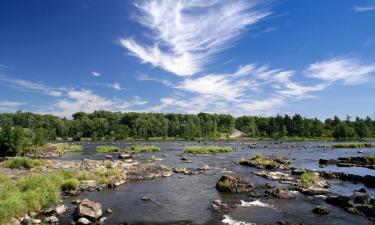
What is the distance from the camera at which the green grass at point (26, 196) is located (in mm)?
26906

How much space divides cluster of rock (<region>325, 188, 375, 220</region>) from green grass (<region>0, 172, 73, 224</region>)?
30.9m

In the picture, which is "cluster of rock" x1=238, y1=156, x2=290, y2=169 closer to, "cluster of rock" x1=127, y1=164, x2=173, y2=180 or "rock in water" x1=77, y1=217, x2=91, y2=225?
"cluster of rock" x1=127, y1=164, x2=173, y2=180

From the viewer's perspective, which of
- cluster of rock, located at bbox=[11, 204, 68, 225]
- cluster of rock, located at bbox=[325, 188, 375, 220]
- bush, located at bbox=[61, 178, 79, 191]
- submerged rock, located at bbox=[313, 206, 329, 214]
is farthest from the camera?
bush, located at bbox=[61, 178, 79, 191]

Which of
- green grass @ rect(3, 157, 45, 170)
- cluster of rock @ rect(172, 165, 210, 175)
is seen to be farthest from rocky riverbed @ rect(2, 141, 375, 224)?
green grass @ rect(3, 157, 45, 170)

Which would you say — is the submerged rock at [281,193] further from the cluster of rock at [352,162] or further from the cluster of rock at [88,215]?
the cluster of rock at [352,162]

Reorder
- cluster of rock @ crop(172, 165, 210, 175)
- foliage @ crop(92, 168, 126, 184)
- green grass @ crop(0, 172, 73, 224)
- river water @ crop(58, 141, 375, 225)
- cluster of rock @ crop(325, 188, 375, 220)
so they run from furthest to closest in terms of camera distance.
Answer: cluster of rock @ crop(172, 165, 210, 175) < foliage @ crop(92, 168, 126, 184) < cluster of rock @ crop(325, 188, 375, 220) < river water @ crop(58, 141, 375, 225) < green grass @ crop(0, 172, 73, 224)

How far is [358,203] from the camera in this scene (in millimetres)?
34344

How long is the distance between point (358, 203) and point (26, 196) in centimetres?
3443

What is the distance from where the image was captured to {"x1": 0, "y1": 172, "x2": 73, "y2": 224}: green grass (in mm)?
26906

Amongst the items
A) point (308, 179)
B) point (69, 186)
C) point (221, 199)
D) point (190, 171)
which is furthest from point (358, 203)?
point (69, 186)

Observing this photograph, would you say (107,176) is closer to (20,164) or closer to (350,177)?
(20,164)

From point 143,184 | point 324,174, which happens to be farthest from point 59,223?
point 324,174

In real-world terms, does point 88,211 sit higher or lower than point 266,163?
lower

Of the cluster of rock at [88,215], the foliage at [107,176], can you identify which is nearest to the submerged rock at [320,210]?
the cluster of rock at [88,215]
